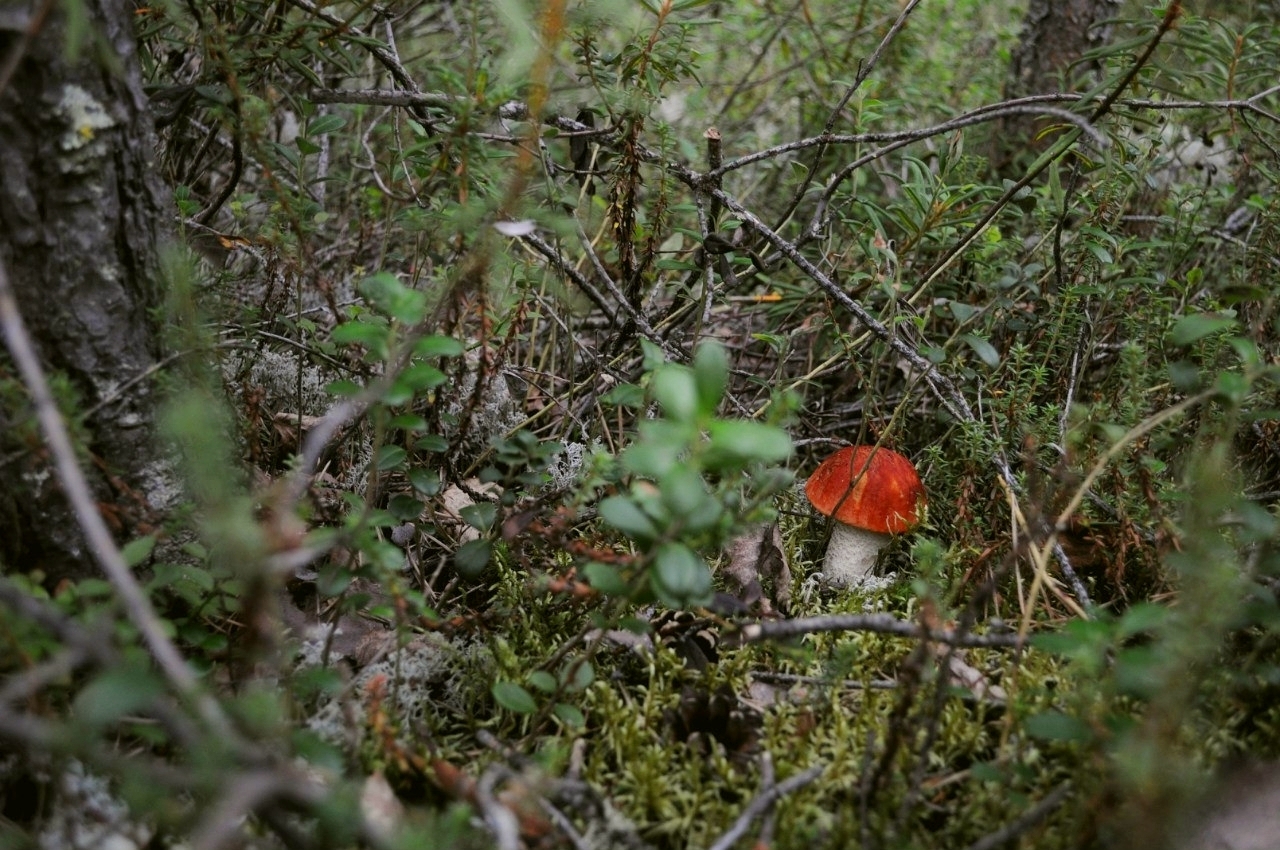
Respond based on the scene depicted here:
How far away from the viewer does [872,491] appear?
2383 mm

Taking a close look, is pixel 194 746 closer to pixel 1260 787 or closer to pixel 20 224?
pixel 20 224

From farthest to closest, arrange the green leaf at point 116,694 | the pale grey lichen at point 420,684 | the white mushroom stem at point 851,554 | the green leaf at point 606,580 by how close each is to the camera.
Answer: the white mushroom stem at point 851,554 → the pale grey lichen at point 420,684 → the green leaf at point 606,580 → the green leaf at point 116,694

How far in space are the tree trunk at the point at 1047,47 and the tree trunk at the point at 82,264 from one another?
11.1 feet

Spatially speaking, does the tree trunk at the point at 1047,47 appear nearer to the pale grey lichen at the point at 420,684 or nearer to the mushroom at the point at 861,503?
the mushroom at the point at 861,503

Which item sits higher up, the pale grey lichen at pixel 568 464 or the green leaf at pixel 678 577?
the green leaf at pixel 678 577

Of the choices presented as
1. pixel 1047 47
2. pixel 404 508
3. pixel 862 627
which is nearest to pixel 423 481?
pixel 404 508

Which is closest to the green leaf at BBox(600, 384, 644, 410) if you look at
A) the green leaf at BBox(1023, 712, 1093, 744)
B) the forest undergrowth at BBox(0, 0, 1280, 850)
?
the forest undergrowth at BBox(0, 0, 1280, 850)

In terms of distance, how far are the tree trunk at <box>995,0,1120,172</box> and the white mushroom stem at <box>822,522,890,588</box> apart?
217 cm

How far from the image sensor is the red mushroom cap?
2.38 meters

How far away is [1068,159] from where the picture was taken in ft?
11.2

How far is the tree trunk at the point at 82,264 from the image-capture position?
5.09ft

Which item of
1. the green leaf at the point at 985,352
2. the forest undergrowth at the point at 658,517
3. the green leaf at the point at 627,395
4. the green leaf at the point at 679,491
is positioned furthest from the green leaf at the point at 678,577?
the green leaf at the point at 985,352

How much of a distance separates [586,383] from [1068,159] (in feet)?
7.20

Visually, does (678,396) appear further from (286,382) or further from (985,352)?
(286,382)
